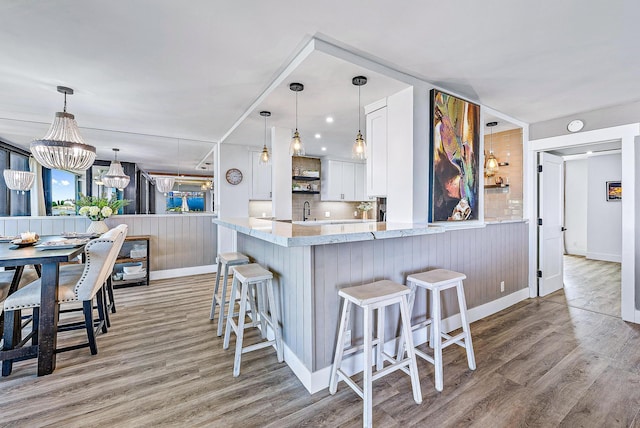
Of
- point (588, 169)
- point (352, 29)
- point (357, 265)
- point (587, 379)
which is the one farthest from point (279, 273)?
point (588, 169)

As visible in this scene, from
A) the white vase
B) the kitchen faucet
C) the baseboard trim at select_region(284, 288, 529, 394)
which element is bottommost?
the baseboard trim at select_region(284, 288, 529, 394)

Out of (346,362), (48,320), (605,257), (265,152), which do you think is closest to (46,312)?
(48,320)

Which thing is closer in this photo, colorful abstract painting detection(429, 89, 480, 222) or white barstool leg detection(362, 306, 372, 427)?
white barstool leg detection(362, 306, 372, 427)

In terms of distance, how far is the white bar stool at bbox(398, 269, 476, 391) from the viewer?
75.0 inches

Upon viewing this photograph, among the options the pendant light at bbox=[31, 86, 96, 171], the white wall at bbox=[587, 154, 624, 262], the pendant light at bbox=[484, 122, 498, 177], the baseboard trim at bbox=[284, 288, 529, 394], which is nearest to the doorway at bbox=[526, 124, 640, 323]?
the pendant light at bbox=[484, 122, 498, 177]

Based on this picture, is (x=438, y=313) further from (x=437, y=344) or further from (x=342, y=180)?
(x=342, y=180)

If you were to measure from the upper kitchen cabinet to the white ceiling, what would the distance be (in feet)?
0.60

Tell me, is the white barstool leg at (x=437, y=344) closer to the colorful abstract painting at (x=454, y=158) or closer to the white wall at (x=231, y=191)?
the colorful abstract painting at (x=454, y=158)

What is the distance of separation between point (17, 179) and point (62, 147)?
6.88 feet

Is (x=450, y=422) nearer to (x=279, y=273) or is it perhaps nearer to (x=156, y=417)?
(x=279, y=273)

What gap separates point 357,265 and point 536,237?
3138mm

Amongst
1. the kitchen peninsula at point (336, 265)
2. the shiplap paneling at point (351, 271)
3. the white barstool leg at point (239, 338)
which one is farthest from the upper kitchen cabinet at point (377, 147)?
the white barstool leg at point (239, 338)

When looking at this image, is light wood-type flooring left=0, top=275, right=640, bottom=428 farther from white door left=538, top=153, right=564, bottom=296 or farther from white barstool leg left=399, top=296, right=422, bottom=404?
white door left=538, top=153, right=564, bottom=296

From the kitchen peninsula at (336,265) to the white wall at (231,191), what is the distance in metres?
1.95
